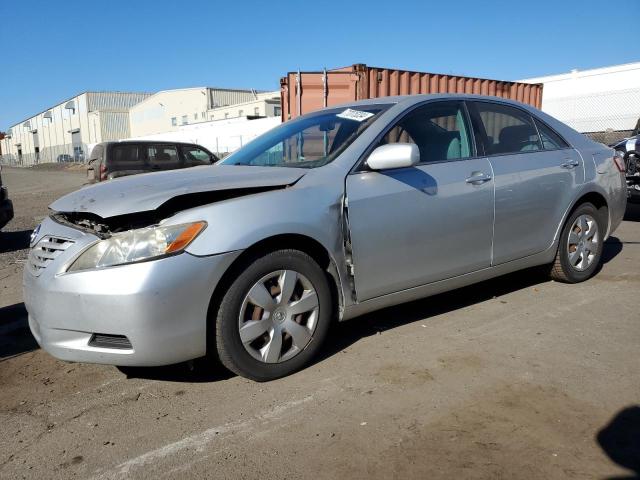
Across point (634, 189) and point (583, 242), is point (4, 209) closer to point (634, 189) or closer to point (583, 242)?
point (583, 242)

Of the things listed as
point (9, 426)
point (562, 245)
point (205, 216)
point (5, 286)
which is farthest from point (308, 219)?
point (5, 286)

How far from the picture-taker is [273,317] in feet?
9.71

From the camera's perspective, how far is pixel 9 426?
2695 mm

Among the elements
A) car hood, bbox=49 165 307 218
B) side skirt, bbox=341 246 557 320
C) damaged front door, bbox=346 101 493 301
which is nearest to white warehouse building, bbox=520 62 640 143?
side skirt, bbox=341 246 557 320

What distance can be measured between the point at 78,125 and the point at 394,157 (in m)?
79.5

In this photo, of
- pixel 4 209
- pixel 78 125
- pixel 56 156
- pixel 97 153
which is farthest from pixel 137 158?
pixel 56 156

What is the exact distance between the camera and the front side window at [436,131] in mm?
3670

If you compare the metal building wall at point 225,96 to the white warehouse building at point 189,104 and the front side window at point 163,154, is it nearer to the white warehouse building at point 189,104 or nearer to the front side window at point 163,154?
the white warehouse building at point 189,104

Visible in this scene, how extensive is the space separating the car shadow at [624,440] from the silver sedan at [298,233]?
1.41 m

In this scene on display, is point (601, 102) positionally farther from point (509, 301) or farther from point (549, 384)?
point (549, 384)

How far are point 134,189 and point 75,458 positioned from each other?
54.9 inches

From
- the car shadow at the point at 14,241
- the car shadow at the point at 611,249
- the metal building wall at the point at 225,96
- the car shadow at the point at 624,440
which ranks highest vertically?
the metal building wall at the point at 225,96

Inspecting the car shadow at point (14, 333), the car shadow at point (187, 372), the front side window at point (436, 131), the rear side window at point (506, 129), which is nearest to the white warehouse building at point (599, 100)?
the rear side window at point (506, 129)

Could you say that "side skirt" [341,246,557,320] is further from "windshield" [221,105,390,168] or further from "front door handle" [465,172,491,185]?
"windshield" [221,105,390,168]
